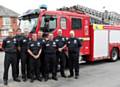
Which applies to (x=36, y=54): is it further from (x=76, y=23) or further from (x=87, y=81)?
(x=76, y=23)

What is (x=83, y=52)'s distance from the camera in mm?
13547

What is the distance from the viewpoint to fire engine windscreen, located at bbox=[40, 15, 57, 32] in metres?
12.0

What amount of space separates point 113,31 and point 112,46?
84cm

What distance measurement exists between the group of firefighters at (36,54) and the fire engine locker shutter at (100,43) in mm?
3277

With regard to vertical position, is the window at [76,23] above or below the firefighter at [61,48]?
above

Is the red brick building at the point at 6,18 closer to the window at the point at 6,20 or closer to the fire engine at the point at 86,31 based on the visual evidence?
the window at the point at 6,20

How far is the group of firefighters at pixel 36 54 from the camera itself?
10039mm

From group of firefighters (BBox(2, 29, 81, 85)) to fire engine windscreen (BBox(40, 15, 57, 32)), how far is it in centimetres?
103

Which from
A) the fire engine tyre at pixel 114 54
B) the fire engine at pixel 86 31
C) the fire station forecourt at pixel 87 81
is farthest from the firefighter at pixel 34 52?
the fire engine tyre at pixel 114 54

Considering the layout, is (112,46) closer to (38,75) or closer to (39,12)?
(39,12)

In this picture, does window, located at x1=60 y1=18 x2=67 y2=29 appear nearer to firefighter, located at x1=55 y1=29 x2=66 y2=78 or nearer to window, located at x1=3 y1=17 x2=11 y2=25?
firefighter, located at x1=55 y1=29 x2=66 y2=78

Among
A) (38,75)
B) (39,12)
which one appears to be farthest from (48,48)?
(39,12)

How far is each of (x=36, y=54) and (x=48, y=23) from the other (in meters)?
2.19

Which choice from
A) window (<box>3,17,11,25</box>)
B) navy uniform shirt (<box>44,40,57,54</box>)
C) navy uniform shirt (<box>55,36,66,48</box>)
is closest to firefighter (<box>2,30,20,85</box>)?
navy uniform shirt (<box>44,40,57,54</box>)
